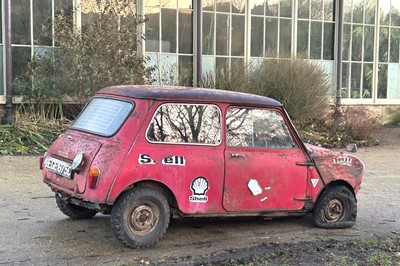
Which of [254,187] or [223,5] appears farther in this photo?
[223,5]

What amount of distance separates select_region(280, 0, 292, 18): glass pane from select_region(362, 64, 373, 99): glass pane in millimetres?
4025

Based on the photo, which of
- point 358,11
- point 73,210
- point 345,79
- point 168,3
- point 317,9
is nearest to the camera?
point 73,210

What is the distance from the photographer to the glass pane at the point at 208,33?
1683 cm

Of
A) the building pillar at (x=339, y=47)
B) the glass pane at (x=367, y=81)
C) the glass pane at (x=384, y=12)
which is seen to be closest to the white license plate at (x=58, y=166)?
the building pillar at (x=339, y=47)

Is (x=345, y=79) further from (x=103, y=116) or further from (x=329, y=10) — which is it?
(x=103, y=116)

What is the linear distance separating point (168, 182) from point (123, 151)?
583 mm

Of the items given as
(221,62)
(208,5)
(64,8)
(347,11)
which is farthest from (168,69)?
(347,11)

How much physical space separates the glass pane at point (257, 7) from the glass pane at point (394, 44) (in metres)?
6.04

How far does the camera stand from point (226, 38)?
17219 mm

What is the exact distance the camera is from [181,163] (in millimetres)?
5320

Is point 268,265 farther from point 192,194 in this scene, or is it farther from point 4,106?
point 4,106

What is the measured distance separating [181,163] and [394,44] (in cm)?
1747

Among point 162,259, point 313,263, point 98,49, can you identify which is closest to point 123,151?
point 162,259

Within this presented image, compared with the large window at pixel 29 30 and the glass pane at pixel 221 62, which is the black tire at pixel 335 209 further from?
the glass pane at pixel 221 62
